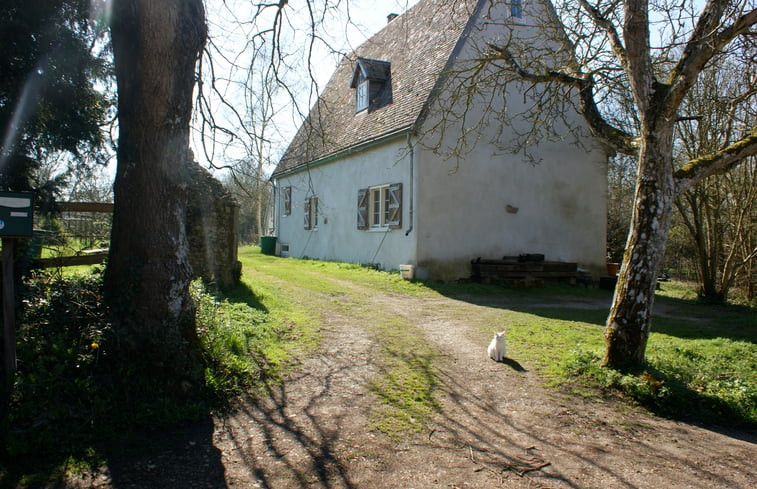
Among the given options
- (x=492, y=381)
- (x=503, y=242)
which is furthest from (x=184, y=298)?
(x=503, y=242)

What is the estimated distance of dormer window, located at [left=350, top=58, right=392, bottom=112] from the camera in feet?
52.9

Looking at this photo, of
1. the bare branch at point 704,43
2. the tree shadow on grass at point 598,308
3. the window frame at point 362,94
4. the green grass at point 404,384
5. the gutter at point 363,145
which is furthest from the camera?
the window frame at point 362,94

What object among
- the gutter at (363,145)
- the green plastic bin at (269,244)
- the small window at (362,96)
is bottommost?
the green plastic bin at (269,244)

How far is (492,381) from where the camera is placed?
534cm

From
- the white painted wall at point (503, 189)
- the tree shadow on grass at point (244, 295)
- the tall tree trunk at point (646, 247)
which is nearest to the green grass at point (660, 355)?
the tall tree trunk at point (646, 247)

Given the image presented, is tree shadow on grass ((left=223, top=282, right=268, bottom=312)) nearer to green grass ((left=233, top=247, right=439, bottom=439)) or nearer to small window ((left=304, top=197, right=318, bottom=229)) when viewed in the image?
green grass ((left=233, top=247, right=439, bottom=439))

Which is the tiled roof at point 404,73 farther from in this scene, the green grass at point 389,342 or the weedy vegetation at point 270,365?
the weedy vegetation at point 270,365

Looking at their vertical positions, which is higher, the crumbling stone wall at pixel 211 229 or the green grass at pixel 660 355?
the crumbling stone wall at pixel 211 229

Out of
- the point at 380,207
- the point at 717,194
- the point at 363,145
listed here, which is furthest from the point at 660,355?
the point at 363,145

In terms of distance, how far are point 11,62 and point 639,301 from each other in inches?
295

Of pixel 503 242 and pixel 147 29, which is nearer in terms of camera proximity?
pixel 147 29

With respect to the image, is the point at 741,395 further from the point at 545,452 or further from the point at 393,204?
the point at 393,204

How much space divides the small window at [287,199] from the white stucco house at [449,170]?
3.73 meters

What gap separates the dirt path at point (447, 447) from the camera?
3266mm
